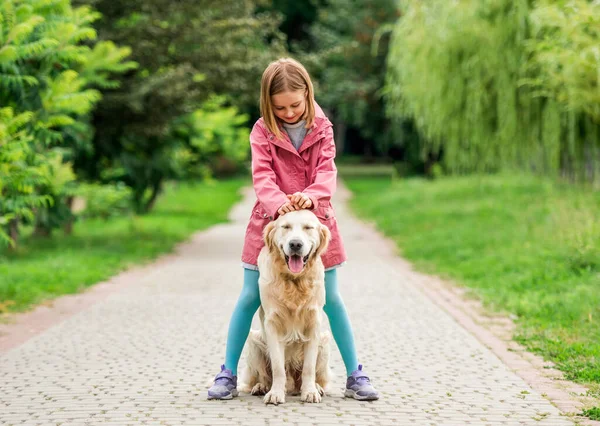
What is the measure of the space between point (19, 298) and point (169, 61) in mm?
8034

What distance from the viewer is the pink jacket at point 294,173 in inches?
222

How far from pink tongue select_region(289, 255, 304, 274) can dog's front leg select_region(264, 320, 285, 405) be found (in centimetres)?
45

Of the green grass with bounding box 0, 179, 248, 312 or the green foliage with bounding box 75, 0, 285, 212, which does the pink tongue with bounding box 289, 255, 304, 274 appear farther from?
the green foliage with bounding box 75, 0, 285, 212

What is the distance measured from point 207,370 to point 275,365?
1425 millimetres

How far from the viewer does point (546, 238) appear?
14250 millimetres

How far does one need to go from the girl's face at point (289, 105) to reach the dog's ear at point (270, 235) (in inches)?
28.7

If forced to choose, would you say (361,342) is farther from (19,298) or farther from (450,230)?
(450,230)

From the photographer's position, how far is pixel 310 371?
5656 mm

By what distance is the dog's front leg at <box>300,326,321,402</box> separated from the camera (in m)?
5.63

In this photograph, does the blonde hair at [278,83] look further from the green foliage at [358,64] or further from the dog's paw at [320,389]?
the green foliage at [358,64]

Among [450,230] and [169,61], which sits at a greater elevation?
[169,61]

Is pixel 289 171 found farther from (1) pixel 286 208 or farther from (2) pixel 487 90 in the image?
(2) pixel 487 90

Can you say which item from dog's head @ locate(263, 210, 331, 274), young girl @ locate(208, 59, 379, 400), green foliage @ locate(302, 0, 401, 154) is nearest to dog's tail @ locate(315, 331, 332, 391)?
young girl @ locate(208, 59, 379, 400)

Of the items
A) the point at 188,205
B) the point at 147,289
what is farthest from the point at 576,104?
the point at 188,205
